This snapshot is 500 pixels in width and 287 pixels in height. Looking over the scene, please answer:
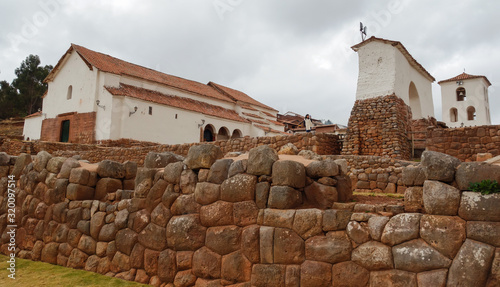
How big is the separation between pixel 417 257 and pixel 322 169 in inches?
54.2

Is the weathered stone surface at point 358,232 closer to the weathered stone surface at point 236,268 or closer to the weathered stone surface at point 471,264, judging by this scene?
the weathered stone surface at point 471,264

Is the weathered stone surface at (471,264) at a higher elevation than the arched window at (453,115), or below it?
below

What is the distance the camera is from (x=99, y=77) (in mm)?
23266

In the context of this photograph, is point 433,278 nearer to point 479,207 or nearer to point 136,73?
point 479,207

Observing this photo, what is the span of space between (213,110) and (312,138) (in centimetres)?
1774

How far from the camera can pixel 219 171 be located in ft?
14.9

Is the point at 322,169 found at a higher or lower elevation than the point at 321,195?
higher

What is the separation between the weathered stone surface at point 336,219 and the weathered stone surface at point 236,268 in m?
1.02

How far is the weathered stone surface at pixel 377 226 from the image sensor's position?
3547 mm

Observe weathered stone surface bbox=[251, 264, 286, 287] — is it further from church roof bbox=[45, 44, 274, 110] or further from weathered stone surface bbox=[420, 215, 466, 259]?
church roof bbox=[45, 44, 274, 110]

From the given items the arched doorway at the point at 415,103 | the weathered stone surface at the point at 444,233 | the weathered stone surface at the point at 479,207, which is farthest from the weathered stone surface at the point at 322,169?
the arched doorway at the point at 415,103

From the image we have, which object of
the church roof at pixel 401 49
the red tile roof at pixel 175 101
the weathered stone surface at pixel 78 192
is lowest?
the weathered stone surface at pixel 78 192

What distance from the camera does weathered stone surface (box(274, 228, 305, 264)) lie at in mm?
3859

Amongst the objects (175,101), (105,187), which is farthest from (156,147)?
(175,101)
